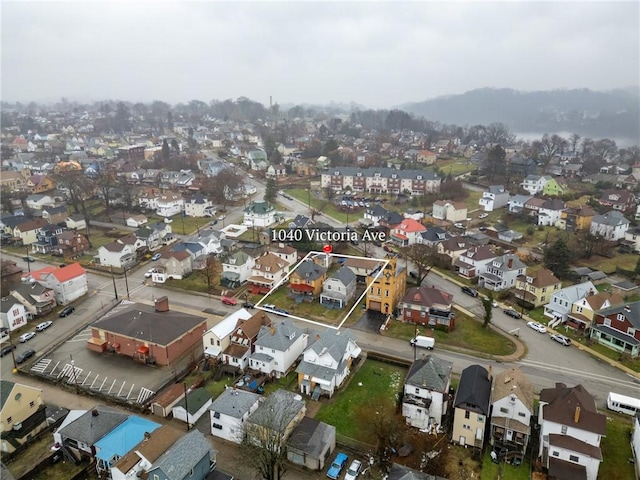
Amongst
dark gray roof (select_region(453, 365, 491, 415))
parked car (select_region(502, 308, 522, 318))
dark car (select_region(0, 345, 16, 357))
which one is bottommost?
dark car (select_region(0, 345, 16, 357))

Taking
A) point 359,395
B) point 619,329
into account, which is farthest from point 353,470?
point 619,329

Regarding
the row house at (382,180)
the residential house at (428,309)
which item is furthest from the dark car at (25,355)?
the row house at (382,180)

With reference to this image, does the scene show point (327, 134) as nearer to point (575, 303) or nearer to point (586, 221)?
point (586, 221)

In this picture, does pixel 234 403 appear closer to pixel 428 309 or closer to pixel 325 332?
pixel 325 332

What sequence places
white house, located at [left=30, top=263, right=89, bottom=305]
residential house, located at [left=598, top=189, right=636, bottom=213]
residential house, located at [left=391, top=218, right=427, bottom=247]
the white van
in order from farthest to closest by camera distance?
1. residential house, located at [left=598, top=189, right=636, bottom=213]
2. residential house, located at [left=391, top=218, right=427, bottom=247]
3. white house, located at [left=30, top=263, right=89, bottom=305]
4. the white van

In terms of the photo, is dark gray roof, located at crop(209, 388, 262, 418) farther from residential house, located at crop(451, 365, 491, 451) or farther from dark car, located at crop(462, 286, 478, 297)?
dark car, located at crop(462, 286, 478, 297)

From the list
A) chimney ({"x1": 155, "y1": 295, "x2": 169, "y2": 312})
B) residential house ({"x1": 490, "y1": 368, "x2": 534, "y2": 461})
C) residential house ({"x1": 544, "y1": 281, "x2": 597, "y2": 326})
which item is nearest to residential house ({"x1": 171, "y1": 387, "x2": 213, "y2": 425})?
chimney ({"x1": 155, "y1": 295, "x2": 169, "y2": 312})

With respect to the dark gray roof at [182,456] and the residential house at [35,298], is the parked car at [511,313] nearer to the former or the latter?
the dark gray roof at [182,456]
